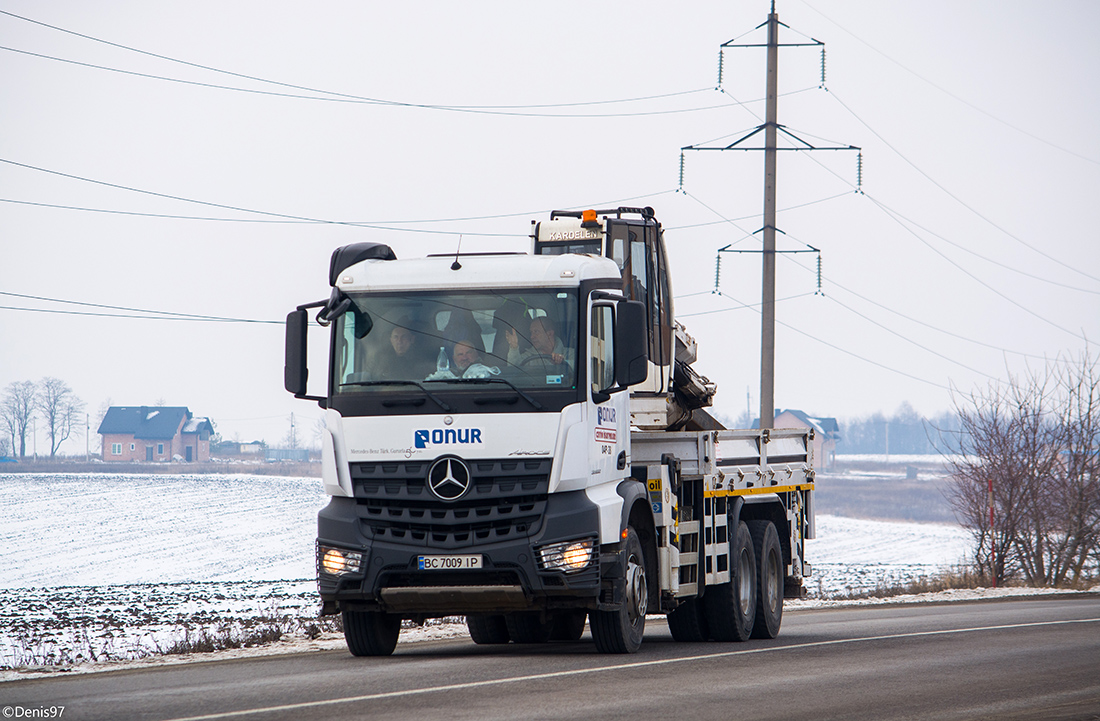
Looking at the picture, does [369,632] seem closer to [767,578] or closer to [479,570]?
[479,570]

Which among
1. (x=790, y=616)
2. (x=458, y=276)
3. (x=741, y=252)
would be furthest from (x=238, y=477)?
(x=458, y=276)

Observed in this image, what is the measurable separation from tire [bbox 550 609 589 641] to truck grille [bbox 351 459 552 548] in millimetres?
3730

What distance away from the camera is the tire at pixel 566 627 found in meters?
14.5

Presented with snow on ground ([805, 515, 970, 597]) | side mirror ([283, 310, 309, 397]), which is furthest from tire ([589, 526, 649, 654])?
snow on ground ([805, 515, 970, 597])

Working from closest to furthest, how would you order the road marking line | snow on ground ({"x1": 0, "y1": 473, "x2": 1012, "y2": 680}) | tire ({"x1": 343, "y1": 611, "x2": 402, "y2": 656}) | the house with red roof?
the road marking line → tire ({"x1": 343, "y1": 611, "x2": 402, "y2": 656}) → snow on ground ({"x1": 0, "y1": 473, "x2": 1012, "y2": 680}) → the house with red roof

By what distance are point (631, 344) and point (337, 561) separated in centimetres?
303

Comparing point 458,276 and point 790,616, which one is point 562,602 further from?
point 790,616

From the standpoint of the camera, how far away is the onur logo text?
10844mm

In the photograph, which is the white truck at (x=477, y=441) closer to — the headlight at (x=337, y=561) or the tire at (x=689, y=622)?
the headlight at (x=337, y=561)

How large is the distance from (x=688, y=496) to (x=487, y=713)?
18.3ft

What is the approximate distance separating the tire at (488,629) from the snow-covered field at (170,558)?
3498 millimetres

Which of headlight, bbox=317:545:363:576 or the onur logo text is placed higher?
the onur logo text

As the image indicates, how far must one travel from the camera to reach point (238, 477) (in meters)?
107

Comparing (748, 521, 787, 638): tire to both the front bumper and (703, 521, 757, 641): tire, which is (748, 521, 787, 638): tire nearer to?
(703, 521, 757, 641): tire
